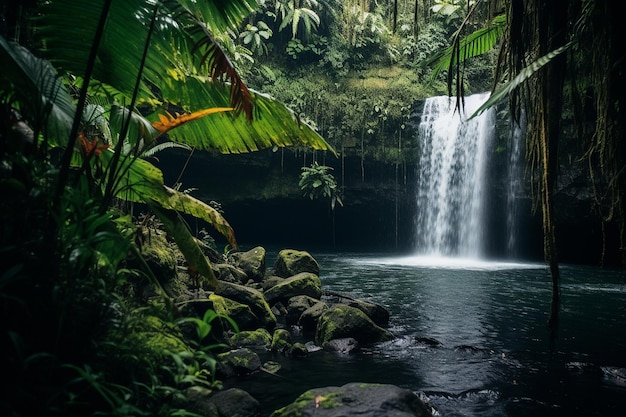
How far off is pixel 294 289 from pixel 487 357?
363 centimetres

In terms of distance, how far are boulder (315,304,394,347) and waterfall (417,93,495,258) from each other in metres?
12.8

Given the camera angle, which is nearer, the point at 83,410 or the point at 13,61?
the point at 83,410

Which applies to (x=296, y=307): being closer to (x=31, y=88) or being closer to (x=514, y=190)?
(x=31, y=88)

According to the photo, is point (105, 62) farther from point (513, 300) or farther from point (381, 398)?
point (513, 300)

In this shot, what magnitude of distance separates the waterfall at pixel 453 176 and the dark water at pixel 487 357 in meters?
7.35

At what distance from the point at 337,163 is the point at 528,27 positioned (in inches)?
679

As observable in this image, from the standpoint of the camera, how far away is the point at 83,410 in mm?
1790

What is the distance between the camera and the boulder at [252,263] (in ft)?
32.2

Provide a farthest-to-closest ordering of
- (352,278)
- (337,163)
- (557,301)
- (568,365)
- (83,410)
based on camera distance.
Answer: (337,163)
(352,278)
(568,365)
(557,301)
(83,410)

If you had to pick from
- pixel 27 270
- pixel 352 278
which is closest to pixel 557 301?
pixel 27 270

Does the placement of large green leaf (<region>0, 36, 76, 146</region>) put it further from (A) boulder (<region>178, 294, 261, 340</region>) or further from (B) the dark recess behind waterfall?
(B) the dark recess behind waterfall

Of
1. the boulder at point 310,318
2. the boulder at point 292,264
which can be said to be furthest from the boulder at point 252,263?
the boulder at point 310,318

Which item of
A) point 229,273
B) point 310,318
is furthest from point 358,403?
point 229,273

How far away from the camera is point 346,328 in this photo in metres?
6.02
